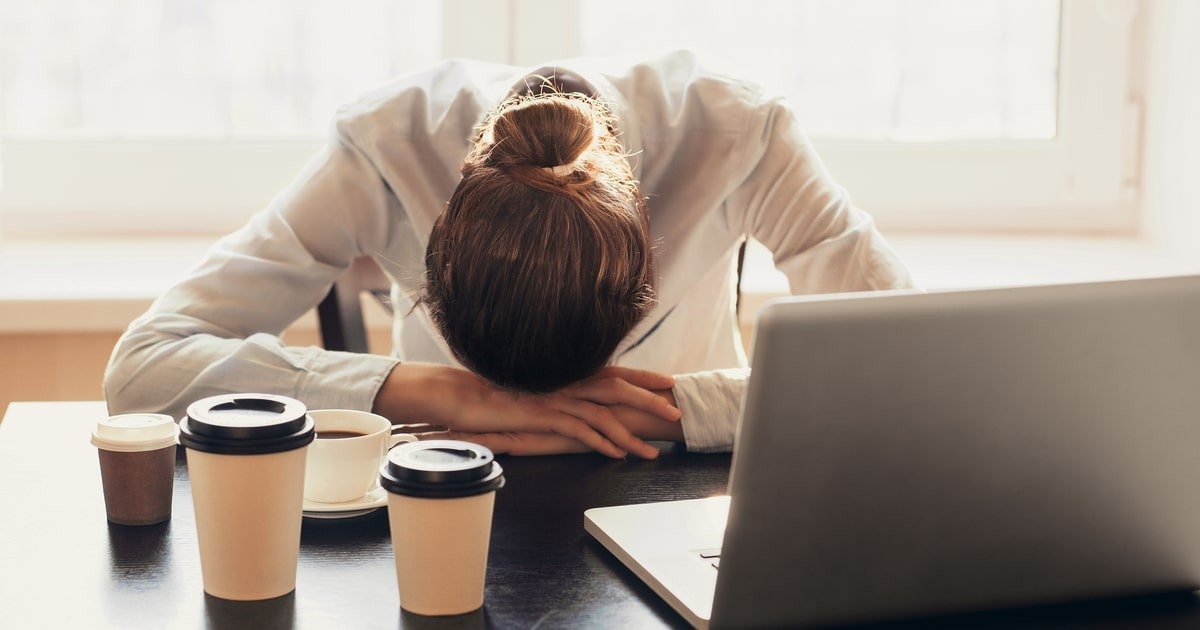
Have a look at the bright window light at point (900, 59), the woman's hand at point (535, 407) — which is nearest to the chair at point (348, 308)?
the woman's hand at point (535, 407)

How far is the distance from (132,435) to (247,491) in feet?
0.67

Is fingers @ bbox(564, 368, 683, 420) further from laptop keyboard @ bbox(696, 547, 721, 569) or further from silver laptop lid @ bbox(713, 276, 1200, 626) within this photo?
silver laptop lid @ bbox(713, 276, 1200, 626)

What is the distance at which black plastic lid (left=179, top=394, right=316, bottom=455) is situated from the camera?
2.45 ft

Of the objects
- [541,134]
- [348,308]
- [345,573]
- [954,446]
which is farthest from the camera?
[348,308]

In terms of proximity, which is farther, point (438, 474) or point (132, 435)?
point (132, 435)

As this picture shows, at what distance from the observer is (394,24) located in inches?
89.6

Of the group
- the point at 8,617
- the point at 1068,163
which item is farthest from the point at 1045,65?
the point at 8,617

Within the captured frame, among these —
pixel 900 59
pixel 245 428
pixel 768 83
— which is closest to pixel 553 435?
pixel 245 428

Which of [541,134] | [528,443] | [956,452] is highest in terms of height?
[541,134]

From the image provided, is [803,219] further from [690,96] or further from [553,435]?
[553,435]

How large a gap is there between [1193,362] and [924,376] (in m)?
0.16

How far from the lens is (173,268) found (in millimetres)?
2080

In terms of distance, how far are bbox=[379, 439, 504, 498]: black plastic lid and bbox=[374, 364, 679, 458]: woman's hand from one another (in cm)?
37

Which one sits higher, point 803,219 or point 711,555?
point 803,219
